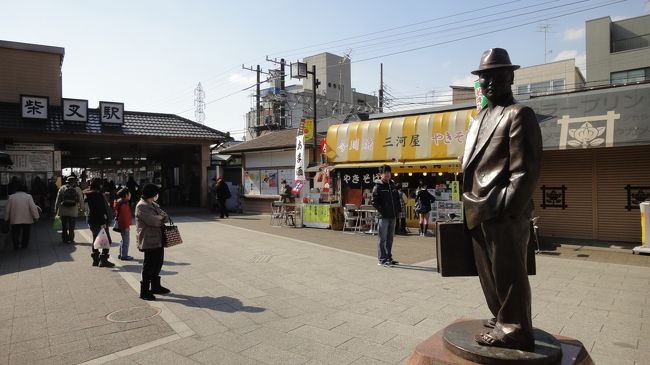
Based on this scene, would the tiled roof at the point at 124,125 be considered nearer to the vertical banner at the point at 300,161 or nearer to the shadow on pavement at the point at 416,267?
the vertical banner at the point at 300,161

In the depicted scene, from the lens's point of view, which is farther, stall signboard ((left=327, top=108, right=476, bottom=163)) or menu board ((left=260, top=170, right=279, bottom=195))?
menu board ((left=260, top=170, right=279, bottom=195))

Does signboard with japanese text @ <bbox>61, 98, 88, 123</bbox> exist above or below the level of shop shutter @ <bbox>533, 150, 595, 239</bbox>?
above

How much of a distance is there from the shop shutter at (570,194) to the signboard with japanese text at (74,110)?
757 inches

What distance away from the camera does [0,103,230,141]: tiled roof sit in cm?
1820

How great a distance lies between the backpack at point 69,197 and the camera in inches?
441

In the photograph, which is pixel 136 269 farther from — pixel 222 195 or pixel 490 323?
pixel 222 195

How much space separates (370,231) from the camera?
14.3m

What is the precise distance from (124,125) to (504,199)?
2123 cm

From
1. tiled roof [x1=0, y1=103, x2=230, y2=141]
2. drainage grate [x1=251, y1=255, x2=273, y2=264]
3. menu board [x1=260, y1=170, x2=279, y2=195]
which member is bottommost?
drainage grate [x1=251, y1=255, x2=273, y2=264]

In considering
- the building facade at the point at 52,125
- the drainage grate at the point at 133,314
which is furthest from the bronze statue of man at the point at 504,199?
the building facade at the point at 52,125

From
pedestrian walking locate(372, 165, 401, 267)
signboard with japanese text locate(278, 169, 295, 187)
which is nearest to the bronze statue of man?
pedestrian walking locate(372, 165, 401, 267)

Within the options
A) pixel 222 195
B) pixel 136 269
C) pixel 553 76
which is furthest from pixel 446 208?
pixel 553 76

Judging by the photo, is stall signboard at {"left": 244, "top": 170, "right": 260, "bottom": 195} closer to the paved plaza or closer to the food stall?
the food stall

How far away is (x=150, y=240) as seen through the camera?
6.48 m
